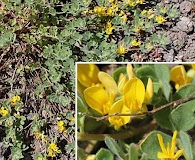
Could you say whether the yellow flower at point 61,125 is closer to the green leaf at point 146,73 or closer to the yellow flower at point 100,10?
the yellow flower at point 100,10

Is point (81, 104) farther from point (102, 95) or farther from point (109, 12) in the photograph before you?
point (109, 12)

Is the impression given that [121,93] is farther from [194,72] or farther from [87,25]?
[87,25]

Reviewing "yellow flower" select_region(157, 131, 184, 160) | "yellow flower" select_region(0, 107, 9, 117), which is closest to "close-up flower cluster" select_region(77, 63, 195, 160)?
"yellow flower" select_region(157, 131, 184, 160)

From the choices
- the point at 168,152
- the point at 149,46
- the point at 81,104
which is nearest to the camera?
the point at 168,152

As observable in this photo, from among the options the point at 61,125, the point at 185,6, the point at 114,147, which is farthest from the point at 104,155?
the point at 185,6

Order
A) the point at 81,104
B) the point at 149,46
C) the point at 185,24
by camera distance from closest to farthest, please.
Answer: the point at 81,104, the point at 149,46, the point at 185,24

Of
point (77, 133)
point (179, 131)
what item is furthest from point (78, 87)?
point (179, 131)

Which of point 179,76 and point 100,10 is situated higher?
point 100,10

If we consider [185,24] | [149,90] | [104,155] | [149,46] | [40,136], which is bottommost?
[104,155]
